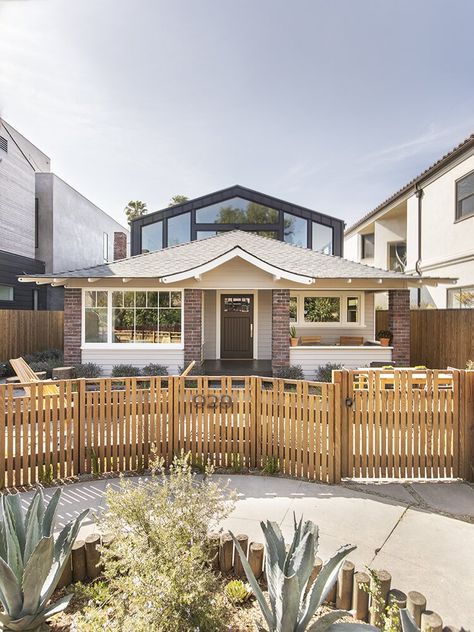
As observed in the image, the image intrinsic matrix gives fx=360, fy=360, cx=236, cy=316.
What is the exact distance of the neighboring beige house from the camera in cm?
1271

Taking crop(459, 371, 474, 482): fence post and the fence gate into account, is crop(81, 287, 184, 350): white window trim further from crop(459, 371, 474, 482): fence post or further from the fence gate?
crop(459, 371, 474, 482): fence post

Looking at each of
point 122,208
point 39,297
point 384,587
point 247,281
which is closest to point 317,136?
point 247,281

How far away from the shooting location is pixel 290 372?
11.4 meters

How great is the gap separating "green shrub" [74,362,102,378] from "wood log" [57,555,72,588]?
9170mm

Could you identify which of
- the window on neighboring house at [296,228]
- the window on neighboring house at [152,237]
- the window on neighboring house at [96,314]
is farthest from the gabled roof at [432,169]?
the window on neighboring house at [96,314]

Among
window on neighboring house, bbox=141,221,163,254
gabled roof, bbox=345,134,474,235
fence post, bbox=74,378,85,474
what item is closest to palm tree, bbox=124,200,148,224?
window on neighboring house, bbox=141,221,163,254

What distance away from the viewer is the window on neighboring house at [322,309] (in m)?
14.1

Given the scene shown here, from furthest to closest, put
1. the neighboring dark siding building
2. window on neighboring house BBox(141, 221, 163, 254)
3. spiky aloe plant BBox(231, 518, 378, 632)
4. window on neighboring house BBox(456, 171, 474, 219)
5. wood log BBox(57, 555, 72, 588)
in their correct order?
window on neighboring house BBox(141, 221, 163, 254) < the neighboring dark siding building < window on neighboring house BBox(456, 171, 474, 219) < wood log BBox(57, 555, 72, 588) < spiky aloe plant BBox(231, 518, 378, 632)

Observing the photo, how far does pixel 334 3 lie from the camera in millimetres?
8773

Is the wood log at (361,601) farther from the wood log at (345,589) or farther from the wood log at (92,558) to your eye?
the wood log at (92,558)

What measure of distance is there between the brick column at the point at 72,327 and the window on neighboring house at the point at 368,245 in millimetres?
19919

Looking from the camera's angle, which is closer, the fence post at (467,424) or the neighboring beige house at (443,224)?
the fence post at (467,424)

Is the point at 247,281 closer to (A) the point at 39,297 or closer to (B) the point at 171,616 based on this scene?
(B) the point at 171,616

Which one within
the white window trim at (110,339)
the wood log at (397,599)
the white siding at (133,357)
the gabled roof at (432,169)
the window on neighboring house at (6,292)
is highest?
the gabled roof at (432,169)
